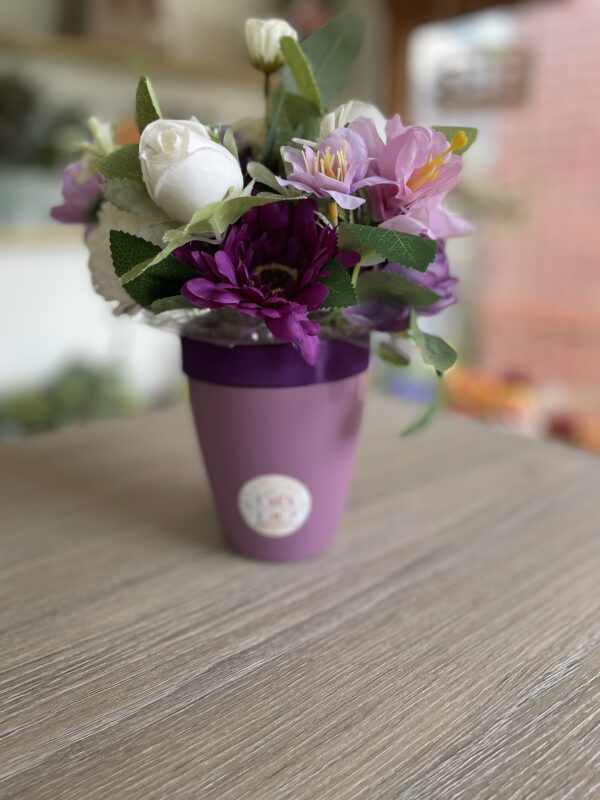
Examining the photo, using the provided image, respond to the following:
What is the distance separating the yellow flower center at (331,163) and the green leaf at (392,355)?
0.72ft

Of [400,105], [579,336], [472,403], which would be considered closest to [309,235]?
[472,403]

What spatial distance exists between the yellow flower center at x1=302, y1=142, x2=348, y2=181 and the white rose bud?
126 mm

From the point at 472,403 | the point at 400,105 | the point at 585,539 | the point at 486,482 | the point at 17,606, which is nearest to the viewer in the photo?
the point at 17,606

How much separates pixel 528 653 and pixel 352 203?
1.22 ft

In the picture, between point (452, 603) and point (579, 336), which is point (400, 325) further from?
point (579, 336)

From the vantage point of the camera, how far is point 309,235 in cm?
56

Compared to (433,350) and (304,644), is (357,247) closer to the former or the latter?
(433,350)

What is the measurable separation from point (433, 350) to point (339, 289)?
12 cm

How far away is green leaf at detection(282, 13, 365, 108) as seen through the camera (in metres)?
0.66

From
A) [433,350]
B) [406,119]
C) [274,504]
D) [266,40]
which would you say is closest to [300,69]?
[266,40]

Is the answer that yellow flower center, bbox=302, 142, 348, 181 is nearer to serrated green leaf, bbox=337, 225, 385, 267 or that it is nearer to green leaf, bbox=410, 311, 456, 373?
serrated green leaf, bbox=337, 225, 385, 267

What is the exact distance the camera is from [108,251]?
0.62 m

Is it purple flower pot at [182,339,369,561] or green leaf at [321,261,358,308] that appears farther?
purple flower pot at [182,339,369,561]

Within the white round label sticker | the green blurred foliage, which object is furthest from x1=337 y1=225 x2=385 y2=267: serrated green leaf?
the green blurred foliage
